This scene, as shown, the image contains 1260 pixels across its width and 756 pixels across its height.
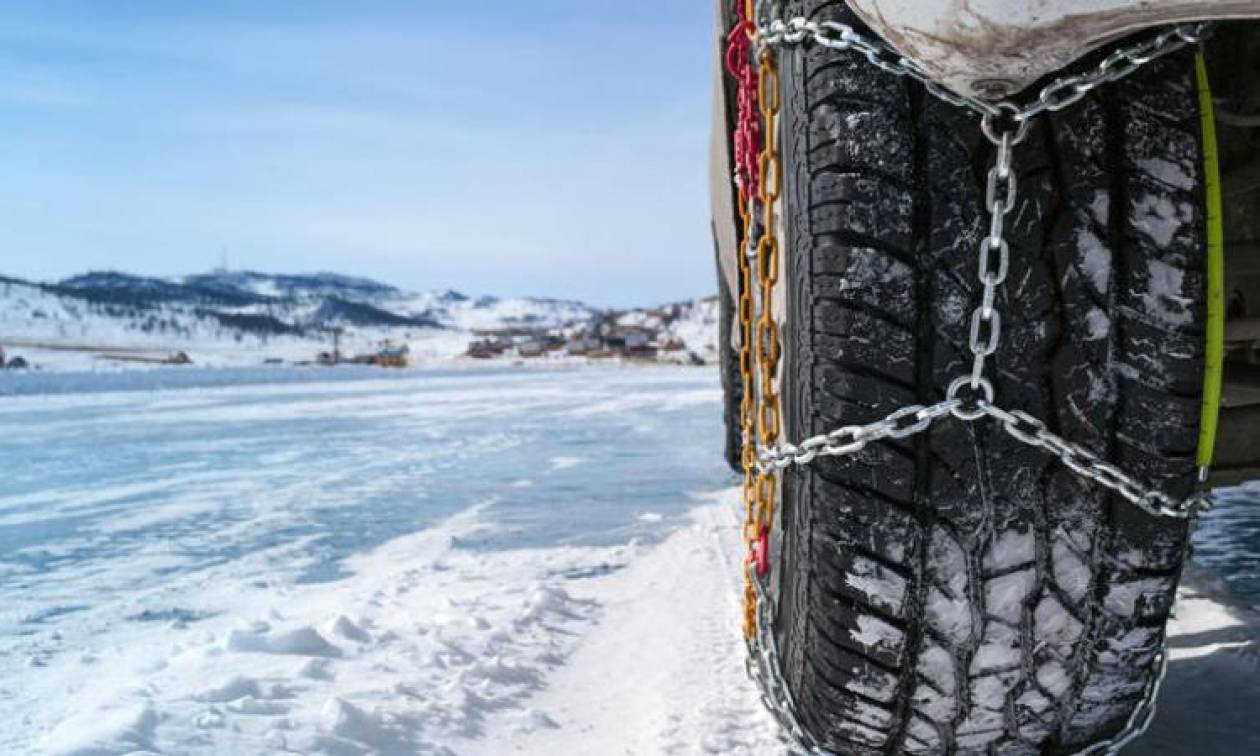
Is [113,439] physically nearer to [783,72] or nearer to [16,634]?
[16,634]

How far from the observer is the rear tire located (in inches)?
42.1

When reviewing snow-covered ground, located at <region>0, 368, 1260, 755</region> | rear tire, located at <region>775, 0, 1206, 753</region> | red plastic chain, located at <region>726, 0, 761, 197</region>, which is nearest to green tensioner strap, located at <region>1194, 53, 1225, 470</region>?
rear tire, located at <region>775, 0, 1206, 753</region>

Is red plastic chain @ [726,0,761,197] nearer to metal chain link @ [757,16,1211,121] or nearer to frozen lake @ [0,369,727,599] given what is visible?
metal chain link @ [757,16,1211,121]

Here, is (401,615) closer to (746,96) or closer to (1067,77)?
(746,96)

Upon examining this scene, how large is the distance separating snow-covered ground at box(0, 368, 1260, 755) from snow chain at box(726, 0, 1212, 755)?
0.34 meters

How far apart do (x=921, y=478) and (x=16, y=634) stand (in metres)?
2.62

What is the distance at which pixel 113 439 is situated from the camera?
796 centimetres

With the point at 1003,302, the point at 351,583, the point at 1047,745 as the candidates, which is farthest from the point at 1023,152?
the point at 351,583

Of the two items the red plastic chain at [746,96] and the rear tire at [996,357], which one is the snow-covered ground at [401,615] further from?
the red plastic chain at [746,96]

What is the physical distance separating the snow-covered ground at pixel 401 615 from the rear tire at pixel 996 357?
612 mm

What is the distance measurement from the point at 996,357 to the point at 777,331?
39 cm

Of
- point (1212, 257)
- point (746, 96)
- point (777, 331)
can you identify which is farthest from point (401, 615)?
point (1212, 257)

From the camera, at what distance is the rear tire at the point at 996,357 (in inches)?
42.1

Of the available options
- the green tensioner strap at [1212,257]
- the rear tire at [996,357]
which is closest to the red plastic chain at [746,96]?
the rear tire at [996,357]
